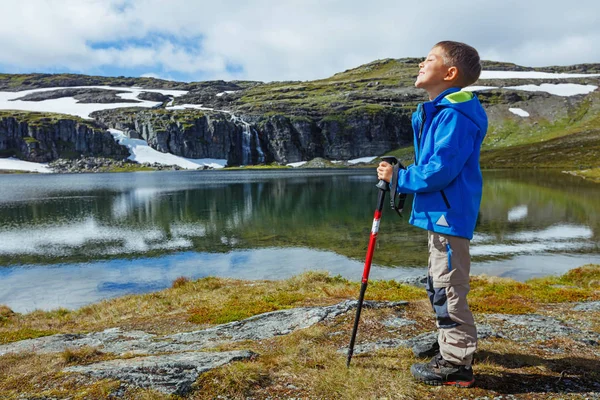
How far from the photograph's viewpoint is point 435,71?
544 cm

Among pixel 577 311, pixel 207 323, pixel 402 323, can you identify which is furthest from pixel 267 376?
pixel 577 311

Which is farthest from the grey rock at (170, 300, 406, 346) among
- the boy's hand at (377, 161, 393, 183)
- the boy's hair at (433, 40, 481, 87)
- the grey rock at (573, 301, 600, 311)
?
the boy's hair at (433, 40, 481, 87)

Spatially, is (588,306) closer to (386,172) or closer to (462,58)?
(386,172)

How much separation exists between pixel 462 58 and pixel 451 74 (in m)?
0.25

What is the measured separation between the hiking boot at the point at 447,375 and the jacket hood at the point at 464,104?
10.6 ft

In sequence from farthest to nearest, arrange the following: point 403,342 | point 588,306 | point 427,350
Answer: point 588,306 → point 403,342 → point 427,350

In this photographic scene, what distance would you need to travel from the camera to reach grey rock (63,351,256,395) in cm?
517

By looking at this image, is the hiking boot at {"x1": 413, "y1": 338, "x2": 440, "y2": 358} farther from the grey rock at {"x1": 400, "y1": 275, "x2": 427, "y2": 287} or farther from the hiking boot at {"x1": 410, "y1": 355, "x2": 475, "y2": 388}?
the grey rock at {"x1": 400, "y1": 275, "x2": 427, "y2": 287}

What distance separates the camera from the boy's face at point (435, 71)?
540 centimetres

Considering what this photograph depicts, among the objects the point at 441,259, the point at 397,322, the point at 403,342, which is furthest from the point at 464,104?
the point at 397,322

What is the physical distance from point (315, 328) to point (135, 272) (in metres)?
23.4

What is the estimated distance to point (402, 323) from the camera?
7.99 m

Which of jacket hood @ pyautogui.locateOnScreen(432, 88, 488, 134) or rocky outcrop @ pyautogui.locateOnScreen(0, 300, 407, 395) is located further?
rocky outcrop @ pyautogui.locateOnScreen(0, 300, 407, 395)

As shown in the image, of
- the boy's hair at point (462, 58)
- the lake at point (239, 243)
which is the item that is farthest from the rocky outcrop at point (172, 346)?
the lake at point (239, 243)
